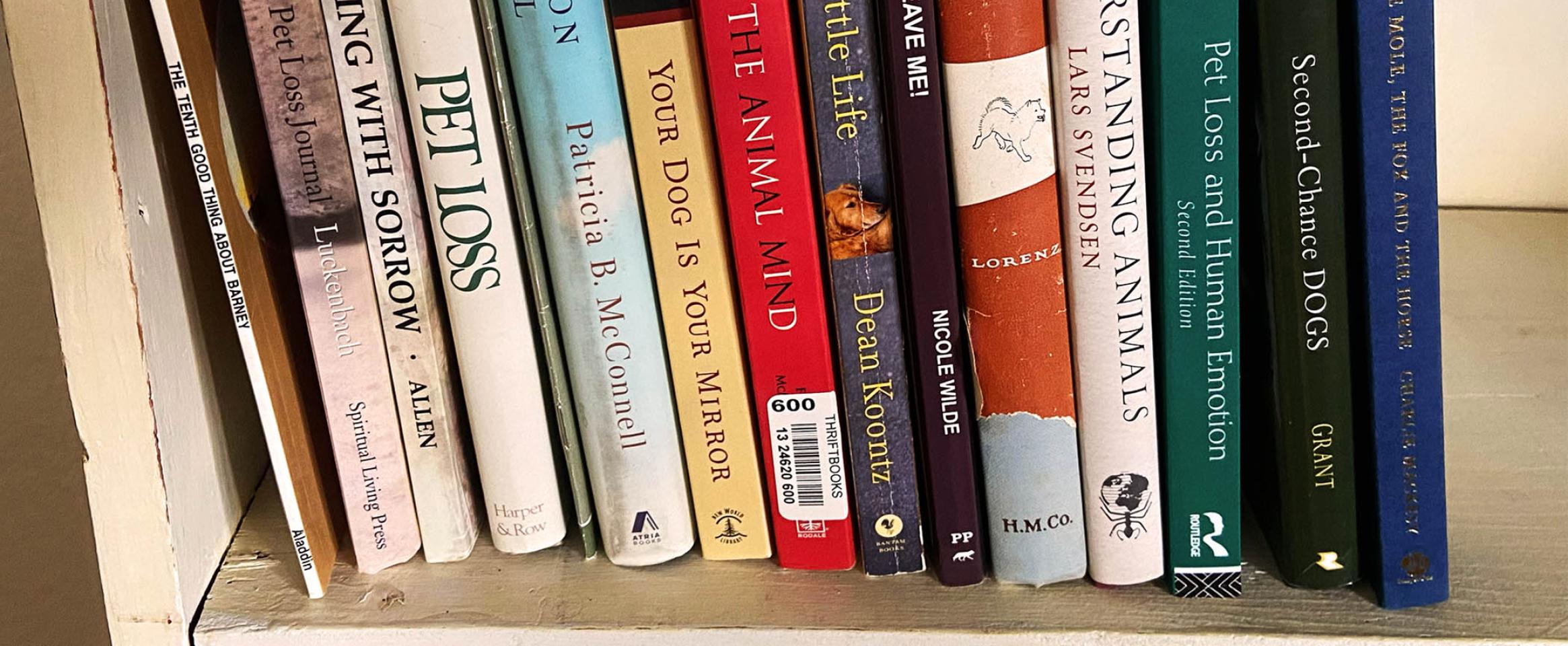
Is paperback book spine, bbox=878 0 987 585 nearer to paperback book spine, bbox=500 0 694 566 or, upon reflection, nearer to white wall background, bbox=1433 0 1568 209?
paperback book spine, bbox=500 0 694 566

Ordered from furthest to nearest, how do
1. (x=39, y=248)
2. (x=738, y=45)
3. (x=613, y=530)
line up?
1. (x=39, y=248)
2. (x=613, y=530)
3. (x=738, y=45)

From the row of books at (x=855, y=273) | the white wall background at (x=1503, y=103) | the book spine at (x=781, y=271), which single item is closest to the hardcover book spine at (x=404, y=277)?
the row of books at (x=855, y=273)

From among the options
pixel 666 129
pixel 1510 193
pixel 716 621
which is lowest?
pixel 716 621

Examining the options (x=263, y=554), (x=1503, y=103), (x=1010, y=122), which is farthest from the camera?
(x=1503, y=103)

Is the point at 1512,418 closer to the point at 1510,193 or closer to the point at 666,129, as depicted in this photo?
the point at 1510,193

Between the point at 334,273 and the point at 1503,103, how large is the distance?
72 cm

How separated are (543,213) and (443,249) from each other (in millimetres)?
48

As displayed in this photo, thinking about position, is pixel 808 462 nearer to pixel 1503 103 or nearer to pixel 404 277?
pixel 404 277

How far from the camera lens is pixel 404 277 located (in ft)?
1.84

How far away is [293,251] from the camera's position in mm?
552

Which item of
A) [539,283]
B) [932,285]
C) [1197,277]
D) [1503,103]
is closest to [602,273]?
[539,283]

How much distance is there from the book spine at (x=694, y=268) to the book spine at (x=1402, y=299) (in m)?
0.26

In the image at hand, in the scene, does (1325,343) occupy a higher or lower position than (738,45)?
lower

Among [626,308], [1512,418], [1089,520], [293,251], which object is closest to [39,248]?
[293,251]
